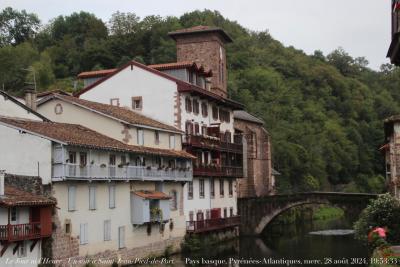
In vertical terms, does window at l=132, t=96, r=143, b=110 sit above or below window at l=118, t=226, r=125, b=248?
above

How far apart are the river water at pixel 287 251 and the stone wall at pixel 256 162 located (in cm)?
770

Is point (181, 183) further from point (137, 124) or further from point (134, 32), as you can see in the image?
point (134, 32)

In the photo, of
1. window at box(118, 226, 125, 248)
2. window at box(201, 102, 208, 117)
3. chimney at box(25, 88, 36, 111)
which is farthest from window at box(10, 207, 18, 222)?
window at box(201, 102, 208, 117)

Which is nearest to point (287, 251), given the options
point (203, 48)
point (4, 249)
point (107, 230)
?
point (107, 230)

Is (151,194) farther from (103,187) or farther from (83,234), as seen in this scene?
(83,234)

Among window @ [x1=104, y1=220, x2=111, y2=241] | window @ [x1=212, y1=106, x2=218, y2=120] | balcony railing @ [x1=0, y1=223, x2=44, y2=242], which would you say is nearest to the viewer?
balcony railing @ [x1=0, y1=223, x2=44, y2=242]

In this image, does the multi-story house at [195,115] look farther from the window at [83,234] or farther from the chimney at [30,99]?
the window at [83,234]

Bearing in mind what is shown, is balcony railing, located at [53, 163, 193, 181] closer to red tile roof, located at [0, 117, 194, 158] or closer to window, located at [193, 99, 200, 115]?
red tile roof, located at [0, 117, 194, 158]

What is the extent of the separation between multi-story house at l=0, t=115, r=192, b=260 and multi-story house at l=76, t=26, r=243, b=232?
3183 mm

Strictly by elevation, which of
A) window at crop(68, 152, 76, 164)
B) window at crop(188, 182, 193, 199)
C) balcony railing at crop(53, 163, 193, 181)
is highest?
window at crop(68, 152, 76, 164)

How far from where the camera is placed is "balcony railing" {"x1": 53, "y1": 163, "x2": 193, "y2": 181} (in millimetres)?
36031

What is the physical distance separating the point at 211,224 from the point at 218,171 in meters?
5.39

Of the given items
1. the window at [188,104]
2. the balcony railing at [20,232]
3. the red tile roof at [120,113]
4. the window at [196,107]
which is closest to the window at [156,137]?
the red tile roof at [120,113]

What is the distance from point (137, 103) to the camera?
179ft
